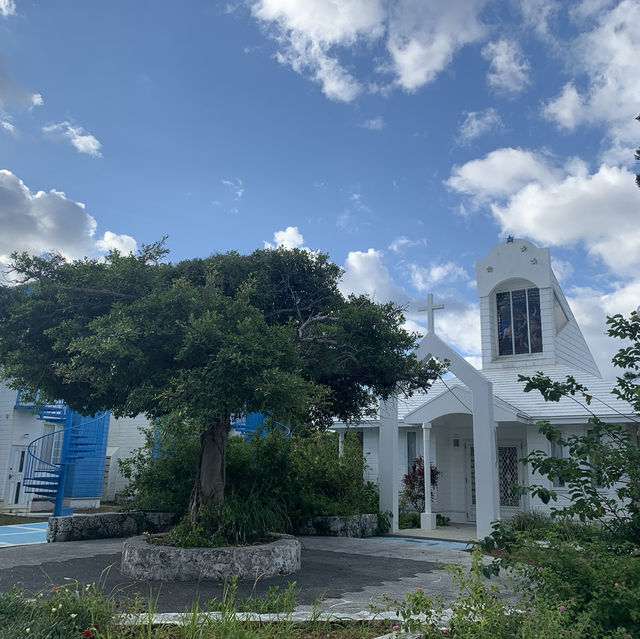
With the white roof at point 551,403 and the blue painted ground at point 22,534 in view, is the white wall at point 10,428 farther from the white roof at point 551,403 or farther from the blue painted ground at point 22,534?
the white roof at point 551,403

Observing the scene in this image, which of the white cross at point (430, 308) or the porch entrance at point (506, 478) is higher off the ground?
the white cross at point (430, 308)

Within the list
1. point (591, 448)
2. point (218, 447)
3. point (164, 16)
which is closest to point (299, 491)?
point (218, 447)

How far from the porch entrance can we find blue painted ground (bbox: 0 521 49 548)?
438 inches

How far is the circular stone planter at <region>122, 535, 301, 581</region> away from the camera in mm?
7277

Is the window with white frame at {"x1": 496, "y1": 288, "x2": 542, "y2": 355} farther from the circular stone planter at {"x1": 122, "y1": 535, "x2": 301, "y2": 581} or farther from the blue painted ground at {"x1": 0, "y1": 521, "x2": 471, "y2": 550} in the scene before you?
the circular stone planter at {"x1": 122, "y1": 535, "x2": 301, "y2": 581}

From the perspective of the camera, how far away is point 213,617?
4.66 metres

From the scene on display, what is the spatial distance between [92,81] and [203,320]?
20.0ft

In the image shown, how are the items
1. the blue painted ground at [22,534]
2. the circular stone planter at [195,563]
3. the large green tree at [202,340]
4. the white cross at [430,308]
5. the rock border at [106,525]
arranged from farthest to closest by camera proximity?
the white cross at [430,308] → the blue painted ground at [22,534] → the rock border at [106,525] → the circular stone planter at [195,563] → the large green tree at [202,340]

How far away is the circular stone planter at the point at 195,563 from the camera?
23.9 feet

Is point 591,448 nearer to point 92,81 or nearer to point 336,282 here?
point 336,282

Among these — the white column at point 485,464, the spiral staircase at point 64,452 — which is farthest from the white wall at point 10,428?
the white column at point 485,464

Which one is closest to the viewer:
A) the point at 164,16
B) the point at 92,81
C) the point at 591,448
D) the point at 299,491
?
the point at 591,448

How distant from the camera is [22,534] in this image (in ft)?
43.0

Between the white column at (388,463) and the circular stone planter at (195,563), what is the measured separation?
6.89 m
